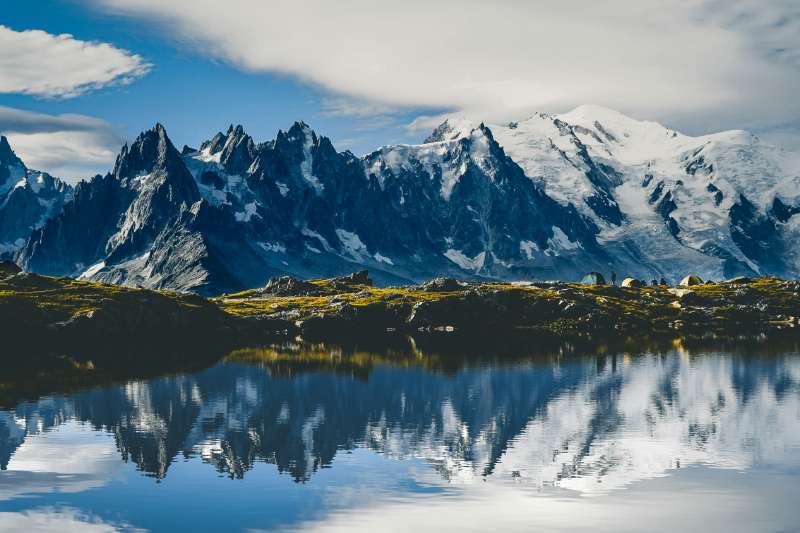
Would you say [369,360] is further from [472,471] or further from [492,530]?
[492,530]

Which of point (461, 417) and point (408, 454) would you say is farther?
point (461, 417)

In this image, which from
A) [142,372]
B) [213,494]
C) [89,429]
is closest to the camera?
[213,494]

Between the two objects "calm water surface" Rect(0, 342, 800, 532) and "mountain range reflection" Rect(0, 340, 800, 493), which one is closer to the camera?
"calm water surface" Rect(0, 342, 800, 532)

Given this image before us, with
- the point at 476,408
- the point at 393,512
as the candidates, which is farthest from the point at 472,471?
the point at 476,408

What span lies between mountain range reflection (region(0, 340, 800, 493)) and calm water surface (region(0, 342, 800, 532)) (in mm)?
376

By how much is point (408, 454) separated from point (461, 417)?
852 inches

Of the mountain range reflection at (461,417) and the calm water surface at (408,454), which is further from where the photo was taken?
the mountain range reflection at (461,417)

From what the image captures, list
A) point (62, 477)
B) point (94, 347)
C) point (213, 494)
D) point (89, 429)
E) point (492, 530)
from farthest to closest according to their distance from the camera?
point (94, 347) < point (89, 429) < point (62, 477) < point (213, 494) < point (492, 530)

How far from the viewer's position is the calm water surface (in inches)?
2404

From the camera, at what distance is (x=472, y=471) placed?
7338cm

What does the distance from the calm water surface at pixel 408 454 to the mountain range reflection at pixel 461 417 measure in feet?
1.23

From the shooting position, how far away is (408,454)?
7969 centimetres

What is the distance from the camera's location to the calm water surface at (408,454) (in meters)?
61.1

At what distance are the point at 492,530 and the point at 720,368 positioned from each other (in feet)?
316
